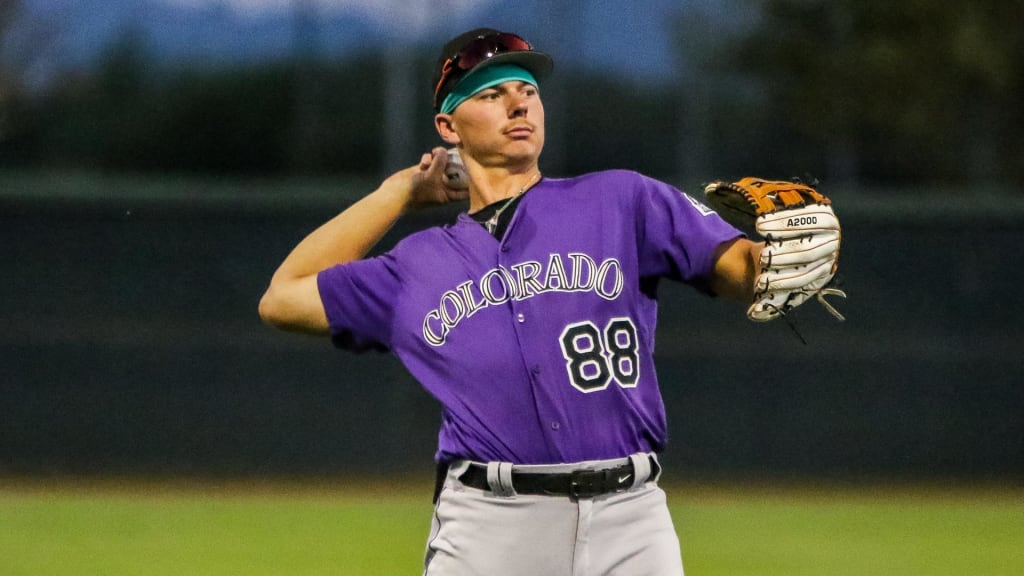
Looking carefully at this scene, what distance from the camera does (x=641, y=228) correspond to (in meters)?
2.95

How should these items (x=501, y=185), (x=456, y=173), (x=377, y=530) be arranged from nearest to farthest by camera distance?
(x=501, y=185) → (x=456, y=173) → (x=377, y=530)

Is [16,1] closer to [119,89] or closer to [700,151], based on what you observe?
[119,89]

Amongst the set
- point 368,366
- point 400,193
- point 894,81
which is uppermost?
point 894,81

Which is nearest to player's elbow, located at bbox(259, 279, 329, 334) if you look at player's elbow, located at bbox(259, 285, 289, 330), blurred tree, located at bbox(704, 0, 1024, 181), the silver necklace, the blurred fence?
player's elbow, located at bbox(259, 285, 289, 330)

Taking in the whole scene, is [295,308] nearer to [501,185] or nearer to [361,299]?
[361,299]

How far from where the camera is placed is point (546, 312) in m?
2.86

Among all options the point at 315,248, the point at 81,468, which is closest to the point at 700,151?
the point at 81,468

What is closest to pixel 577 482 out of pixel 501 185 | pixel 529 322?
pixel 529 322

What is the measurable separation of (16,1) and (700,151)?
5976 millimetres

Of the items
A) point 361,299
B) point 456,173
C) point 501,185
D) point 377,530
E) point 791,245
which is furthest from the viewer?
point 377,530

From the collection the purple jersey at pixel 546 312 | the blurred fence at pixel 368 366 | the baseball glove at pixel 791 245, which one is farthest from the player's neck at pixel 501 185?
the blurred fence at pixel 368 366

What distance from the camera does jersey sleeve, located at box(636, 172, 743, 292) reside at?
2.88 metres

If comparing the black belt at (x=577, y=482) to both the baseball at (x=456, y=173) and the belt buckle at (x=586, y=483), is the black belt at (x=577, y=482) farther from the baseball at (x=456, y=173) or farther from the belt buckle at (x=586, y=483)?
the baseball at (x=456, y=173)

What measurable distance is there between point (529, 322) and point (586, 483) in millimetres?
333
